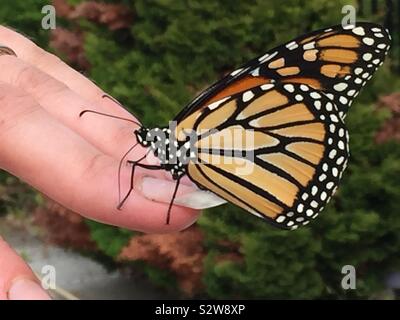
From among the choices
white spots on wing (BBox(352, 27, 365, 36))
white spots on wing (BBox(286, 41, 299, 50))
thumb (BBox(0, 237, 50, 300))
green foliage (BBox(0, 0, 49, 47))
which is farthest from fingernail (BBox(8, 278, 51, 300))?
green foliage (BBox(0, 0, 49, 47))

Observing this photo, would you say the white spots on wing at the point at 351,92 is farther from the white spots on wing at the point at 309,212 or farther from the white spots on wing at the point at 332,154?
the white spots on wing at the point at 309,212

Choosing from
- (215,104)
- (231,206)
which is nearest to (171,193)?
(215,104)

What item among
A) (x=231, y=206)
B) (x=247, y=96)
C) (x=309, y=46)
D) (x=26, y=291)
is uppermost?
(x=231, y=206)

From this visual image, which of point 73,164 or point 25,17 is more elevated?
point 25,17

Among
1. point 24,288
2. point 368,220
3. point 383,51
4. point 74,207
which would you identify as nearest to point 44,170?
point 74,207

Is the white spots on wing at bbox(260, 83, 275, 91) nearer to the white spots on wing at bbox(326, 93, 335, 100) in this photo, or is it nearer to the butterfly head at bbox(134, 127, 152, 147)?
the white spots on wing at bbox(326, 93, 335, 100)

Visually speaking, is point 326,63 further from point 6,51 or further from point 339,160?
point 6,51

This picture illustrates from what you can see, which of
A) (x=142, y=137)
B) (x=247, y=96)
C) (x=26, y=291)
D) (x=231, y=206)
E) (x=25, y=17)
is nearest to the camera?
(x=26, y=291)
